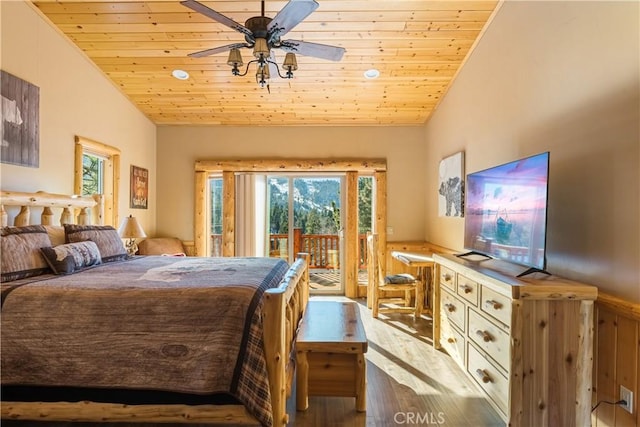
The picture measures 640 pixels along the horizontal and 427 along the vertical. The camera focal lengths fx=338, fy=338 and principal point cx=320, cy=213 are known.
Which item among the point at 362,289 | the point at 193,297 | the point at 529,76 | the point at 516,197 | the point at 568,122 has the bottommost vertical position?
the point at 362,289

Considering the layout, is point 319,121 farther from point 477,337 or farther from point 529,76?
point 477,337

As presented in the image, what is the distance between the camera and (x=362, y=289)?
5145 mm

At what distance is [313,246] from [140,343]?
372 cm

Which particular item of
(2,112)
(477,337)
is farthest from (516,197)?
(2,112)

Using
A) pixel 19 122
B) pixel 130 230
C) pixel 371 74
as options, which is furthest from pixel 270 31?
pixel 130 230

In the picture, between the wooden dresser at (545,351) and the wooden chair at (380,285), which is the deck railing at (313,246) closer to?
the wooden chair at (380,285)

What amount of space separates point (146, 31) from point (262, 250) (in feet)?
10.4

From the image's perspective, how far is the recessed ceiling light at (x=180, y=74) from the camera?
12.8ft

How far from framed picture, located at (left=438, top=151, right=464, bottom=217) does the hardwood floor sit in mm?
1595

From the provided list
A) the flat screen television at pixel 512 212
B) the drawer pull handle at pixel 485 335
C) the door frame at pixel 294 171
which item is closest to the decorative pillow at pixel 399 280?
the door frame at pixel 294 171

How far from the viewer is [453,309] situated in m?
2.78

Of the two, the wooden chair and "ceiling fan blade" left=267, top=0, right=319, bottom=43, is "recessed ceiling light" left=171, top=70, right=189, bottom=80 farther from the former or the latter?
the wooden chair

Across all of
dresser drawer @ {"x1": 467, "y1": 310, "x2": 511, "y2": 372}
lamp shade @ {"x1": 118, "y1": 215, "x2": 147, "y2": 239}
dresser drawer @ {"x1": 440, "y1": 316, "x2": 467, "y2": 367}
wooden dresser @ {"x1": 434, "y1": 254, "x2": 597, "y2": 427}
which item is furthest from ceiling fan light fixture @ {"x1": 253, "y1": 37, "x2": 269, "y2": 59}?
lamp shade @ {"x1": 118, "y1": 215, "x2": 147, "y2": 239}

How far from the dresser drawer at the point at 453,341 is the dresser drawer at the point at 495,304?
Result: 19.9 inches
